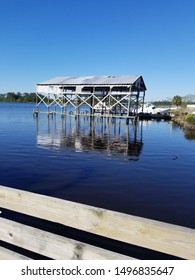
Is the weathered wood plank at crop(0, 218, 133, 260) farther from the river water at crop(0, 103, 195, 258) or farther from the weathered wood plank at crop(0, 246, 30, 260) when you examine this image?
the river water at crop(0, 103, 195, 258)

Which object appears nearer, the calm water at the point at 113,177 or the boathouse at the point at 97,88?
the calm water at the point at 113,177

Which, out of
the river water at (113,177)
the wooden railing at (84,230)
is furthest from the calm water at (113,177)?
the wooden railing at (84,230)

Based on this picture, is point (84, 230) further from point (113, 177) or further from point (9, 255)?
point (113, 177)

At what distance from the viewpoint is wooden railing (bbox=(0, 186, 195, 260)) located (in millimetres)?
2293

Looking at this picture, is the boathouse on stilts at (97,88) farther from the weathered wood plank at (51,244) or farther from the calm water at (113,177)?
the weathered wood plank at (51,244)

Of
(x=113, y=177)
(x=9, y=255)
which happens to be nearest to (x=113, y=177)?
(x=113, y=177)

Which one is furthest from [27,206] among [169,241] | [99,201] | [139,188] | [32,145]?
[32,145]

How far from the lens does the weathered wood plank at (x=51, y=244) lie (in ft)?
8.15

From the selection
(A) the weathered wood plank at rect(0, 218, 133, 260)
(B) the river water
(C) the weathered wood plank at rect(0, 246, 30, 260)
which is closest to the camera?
(A) the weathered wood plank at rect(0, 218, 133, 260)

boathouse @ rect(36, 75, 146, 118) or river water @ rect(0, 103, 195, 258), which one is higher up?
boathouse @ rect(36, 75, 146, 118)

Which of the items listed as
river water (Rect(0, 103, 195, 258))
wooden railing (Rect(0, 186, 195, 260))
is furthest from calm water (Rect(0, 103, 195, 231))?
wooden railing (Rect(0, 186, 195, 260))

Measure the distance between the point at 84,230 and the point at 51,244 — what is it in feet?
1.19

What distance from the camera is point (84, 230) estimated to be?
8.88 ft
